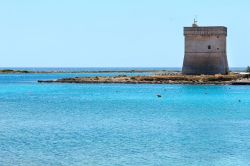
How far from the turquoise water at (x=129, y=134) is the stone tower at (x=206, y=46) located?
20.3 meters

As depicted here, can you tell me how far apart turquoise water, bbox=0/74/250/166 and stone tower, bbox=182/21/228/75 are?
66.7ft

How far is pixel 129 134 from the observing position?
24203mm

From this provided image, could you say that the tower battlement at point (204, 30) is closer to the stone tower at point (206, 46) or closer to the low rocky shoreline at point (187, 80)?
the stone tower at point (206, 46)

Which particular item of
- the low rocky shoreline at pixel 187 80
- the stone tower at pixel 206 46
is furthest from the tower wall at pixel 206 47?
the low rocky shoreline at pixel 187 80

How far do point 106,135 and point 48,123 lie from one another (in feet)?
19.2

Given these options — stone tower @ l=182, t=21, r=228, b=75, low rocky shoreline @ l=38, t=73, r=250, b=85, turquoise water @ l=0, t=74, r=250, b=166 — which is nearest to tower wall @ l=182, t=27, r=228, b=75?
stone tower @ l=182, t=21, r=228, b=75

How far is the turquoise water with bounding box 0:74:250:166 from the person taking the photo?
18.6 m

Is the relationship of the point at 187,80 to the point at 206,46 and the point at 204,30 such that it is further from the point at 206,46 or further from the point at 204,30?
the point at 204,30

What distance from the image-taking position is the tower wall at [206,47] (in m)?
62.9

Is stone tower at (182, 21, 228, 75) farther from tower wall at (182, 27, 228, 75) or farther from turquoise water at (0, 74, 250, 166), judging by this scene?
turquoise water at (0, 74, 250, 166)

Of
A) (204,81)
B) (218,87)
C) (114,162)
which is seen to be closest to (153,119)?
(114,162)

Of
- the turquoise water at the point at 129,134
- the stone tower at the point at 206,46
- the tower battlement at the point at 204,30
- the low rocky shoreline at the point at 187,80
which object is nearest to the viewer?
the turquoise water at the point at 129,134

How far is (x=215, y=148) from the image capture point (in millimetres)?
20438

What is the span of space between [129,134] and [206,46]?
40.2 meters
